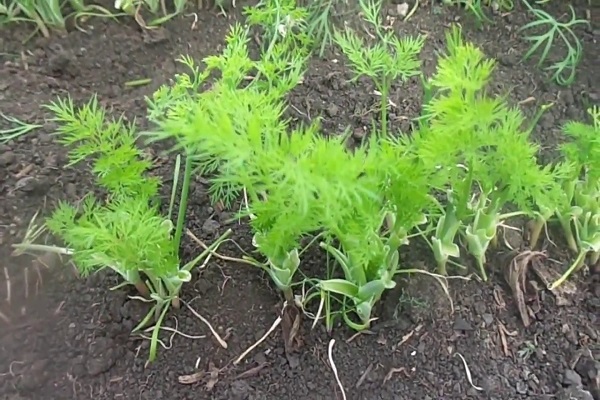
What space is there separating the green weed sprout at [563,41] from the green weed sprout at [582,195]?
0.23 metres

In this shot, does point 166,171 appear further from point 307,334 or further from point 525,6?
point 525,6

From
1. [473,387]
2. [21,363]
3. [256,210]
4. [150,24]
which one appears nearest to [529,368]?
[473,387]

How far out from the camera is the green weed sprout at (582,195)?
0.92 meters

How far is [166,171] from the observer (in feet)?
3.60

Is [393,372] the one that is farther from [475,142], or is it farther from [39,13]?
[39,13]

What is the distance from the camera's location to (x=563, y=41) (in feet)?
4.17

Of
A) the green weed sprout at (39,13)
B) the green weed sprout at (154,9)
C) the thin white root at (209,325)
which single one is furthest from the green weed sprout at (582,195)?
the green weed sprout at (39,13)

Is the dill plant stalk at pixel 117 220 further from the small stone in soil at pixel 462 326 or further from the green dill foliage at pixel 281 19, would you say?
the small stone in soil at pixel 462 326

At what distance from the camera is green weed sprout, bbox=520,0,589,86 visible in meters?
1.21

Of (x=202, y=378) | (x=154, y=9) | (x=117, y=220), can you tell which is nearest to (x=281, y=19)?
(x=154, y=9)

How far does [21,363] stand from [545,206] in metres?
0.68

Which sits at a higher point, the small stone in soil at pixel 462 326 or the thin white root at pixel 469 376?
the small stone in soil at pixel 462 326

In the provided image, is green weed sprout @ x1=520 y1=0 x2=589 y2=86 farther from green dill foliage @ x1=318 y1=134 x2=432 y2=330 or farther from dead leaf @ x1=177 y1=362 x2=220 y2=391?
dead leaf @ x1=177 y1=362 x2=220 y2=391

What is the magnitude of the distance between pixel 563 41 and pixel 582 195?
397 mm
